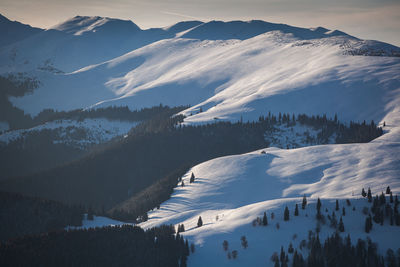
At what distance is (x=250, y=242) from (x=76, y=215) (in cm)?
6046

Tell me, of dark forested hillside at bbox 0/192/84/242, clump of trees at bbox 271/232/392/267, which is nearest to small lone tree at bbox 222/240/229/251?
clump of trees at bbox 271/232/392/267

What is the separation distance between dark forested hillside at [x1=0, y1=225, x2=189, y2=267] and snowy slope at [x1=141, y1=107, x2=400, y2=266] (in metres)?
5.87

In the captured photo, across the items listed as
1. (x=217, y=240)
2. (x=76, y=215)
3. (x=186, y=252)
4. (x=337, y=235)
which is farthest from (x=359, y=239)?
(x=76, y=215)

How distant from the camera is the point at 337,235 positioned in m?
87.2

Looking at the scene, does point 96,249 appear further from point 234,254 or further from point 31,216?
point 31,216

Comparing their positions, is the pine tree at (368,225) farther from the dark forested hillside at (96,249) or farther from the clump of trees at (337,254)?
the dark forested hillside at (96,249)

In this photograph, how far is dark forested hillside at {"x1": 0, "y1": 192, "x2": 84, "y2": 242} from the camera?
388 ft

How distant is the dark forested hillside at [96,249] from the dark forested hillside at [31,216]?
2682cm

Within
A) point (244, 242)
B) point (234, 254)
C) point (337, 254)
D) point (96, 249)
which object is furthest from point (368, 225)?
point (96, 249)

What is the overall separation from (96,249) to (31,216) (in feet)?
151

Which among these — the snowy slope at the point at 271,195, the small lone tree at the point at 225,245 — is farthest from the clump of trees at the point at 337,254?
the small lone tree at the point at 225,245

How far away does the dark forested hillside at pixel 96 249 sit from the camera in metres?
81.6

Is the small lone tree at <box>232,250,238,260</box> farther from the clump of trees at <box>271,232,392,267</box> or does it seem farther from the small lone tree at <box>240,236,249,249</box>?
the clump of trees at <box>271,232,392,267</box>

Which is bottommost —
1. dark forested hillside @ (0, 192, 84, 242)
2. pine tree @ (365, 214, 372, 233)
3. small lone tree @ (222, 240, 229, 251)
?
dark forested hillside @ (0, 192, 84, 242)
